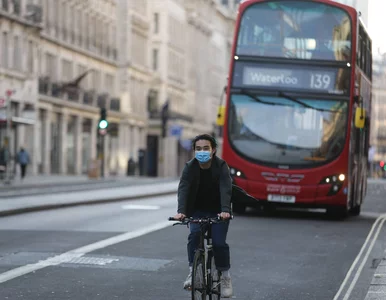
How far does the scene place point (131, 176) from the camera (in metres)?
82.5

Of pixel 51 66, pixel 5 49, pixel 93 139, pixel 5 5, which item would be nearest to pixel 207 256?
pixel 5 5

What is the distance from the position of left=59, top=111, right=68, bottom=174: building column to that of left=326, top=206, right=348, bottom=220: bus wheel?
1799 inches

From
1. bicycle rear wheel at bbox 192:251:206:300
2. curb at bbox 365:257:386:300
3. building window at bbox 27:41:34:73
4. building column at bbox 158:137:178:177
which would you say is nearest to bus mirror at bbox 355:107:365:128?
curb at bbox 365:257:386:300

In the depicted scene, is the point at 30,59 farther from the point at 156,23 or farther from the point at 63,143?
the point at 156,23

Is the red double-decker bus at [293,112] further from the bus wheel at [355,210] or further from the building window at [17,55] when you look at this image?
the building window at [17,55]

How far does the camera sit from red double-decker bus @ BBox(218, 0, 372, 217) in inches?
1016

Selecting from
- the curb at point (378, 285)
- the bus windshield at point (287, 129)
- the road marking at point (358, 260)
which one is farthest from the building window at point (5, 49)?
the curb at point (378, 285)

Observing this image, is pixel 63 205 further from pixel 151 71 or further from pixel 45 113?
pixel 151 71

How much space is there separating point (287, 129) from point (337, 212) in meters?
2.23

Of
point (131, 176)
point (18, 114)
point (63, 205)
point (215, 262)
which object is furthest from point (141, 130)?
point (215, 262)

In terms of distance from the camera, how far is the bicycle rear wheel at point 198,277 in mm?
9500

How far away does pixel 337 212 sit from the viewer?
26828 millimetres

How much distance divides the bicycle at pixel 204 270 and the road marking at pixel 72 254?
3212 millimetres

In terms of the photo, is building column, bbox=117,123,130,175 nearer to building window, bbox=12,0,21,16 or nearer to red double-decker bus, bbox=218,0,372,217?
building window, bbox=12,0,21,16
